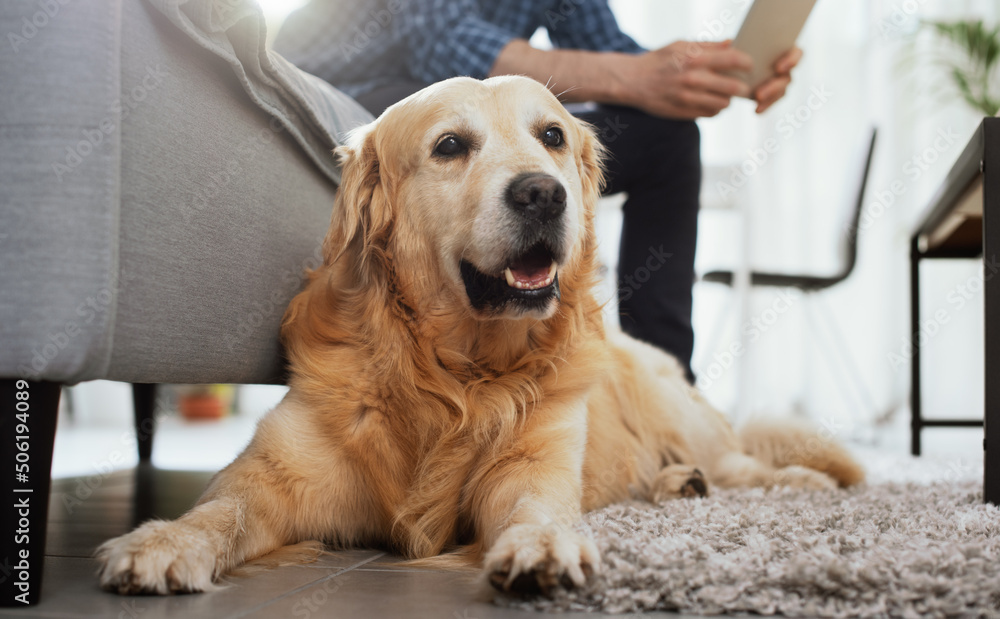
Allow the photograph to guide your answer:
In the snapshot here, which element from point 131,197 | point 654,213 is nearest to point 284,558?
point 131,197

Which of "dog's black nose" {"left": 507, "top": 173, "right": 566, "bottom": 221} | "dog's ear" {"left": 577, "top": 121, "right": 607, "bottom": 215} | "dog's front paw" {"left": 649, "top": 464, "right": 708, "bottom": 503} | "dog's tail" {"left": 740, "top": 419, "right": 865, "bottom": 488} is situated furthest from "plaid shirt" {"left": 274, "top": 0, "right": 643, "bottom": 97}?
"dog's tail" {"left": 740, "top": 419, "right": 865, "bottom": 488}

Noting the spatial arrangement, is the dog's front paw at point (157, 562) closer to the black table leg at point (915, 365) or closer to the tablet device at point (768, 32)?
the tablet device at point (768, 32)

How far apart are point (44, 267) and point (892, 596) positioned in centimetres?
107

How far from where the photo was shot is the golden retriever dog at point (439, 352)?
130cm

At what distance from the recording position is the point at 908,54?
17.0 ft

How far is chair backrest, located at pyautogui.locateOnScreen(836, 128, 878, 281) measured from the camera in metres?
4.18

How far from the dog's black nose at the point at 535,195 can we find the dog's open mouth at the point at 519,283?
0.07 meters

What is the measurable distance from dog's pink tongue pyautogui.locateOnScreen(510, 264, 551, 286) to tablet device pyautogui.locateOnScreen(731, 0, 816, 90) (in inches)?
39.0

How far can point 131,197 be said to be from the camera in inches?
39.3

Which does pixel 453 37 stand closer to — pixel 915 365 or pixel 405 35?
pixel 405 35

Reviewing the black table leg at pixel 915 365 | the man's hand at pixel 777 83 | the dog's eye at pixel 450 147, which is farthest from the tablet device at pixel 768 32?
the black table leg at pixel 915 365

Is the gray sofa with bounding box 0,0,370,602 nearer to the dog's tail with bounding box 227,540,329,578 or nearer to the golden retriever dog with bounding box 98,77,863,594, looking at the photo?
the golden retriever dog with bounding box 98,77,863,594

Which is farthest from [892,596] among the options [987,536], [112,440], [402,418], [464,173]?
[112,440]

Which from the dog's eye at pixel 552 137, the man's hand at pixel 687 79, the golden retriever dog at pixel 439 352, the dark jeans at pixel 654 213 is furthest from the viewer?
the dark jeans at pixel 654 213
